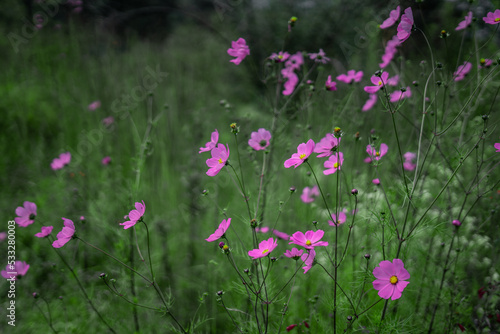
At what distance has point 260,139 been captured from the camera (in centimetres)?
100

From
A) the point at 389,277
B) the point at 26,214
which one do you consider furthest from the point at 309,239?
the point at 26,214

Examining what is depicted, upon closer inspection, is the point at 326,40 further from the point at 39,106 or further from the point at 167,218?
the point at 39,106

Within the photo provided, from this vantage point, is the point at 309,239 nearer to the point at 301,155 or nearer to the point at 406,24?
the point at 301,155

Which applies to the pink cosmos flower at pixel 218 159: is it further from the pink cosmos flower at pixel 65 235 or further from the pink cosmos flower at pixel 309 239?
the pink cosmos flower at pixel 65 235

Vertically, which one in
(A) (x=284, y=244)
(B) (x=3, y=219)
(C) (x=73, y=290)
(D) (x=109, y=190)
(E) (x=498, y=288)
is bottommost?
(B) (x=3, y=219)

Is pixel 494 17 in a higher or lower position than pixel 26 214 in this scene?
higher

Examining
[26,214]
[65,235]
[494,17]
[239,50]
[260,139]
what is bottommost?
[26,214]

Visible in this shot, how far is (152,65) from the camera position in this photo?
12.9 feet

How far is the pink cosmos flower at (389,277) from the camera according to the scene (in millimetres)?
691

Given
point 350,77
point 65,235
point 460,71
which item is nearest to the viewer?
point 65,235

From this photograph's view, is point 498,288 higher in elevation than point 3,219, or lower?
higher

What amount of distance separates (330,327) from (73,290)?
140 cm

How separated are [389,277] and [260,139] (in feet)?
1.70

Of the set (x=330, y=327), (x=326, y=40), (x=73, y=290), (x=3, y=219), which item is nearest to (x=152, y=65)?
(x=326, y=40)
